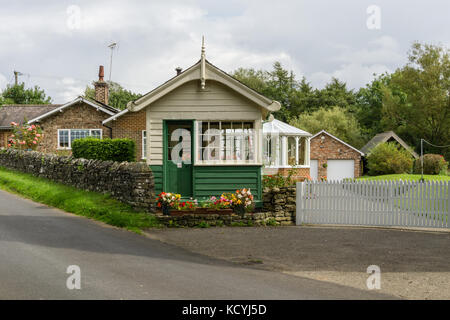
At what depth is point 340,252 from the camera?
9.59 meters

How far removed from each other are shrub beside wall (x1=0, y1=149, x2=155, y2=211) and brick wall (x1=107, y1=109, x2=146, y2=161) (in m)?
6.00

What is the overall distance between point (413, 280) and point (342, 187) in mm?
5675

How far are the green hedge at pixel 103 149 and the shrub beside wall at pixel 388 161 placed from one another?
25142 mm

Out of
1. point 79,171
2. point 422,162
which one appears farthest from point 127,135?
point 422,162

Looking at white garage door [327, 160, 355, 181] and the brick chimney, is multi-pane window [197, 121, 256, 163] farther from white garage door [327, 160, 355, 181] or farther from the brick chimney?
white garage door [327, 160, 355, 181]

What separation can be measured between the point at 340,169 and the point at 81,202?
31161 mm

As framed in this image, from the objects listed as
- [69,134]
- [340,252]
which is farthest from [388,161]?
[340,252]

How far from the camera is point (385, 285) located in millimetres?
7152

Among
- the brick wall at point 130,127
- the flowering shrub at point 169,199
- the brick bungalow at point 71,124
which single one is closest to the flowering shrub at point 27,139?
the brick bungalow at point 71,124

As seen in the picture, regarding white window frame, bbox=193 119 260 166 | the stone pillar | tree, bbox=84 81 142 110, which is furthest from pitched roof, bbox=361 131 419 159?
tree, bbox=84 81 142 110

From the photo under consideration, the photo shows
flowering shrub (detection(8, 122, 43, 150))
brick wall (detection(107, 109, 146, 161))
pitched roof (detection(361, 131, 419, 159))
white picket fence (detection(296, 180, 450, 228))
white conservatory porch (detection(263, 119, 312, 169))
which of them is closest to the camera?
white picket fence (detection(296, 180, 450, 228))

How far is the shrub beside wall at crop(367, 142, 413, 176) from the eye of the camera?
40.5m

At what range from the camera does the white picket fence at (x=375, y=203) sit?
12812 mm
